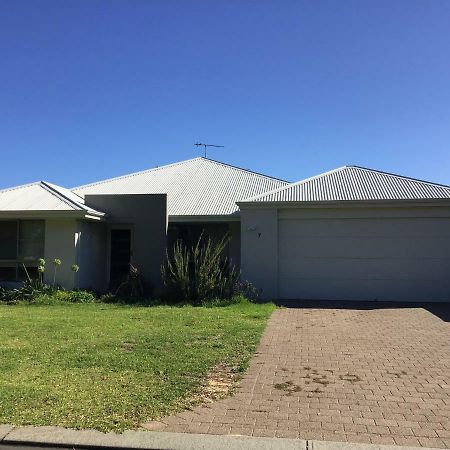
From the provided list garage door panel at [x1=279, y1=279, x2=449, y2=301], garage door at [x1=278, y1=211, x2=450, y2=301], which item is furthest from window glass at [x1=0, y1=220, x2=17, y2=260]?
garage door panel at [x1=279, y1=279, x2=449, y2=301]

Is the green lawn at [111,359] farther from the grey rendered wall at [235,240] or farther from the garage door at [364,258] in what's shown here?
the grey rendered wall at [235,240]

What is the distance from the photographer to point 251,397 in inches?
239

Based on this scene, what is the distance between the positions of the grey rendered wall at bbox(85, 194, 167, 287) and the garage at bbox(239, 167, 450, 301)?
2763 mm

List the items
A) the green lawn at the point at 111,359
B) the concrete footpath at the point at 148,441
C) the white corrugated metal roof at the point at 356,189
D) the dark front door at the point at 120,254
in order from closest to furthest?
1. the concrete footpath at the point at 148,441
2. the green lawn at the point at 111,359
3. the white corrugated metal roof at the point at 356,189
4. the dark front door at the point at 120,254

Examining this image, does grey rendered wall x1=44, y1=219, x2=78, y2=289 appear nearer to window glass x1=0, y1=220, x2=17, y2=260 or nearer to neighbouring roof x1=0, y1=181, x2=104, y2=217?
neighbouring roof x1=0, y1=181, x2=104, y2=217

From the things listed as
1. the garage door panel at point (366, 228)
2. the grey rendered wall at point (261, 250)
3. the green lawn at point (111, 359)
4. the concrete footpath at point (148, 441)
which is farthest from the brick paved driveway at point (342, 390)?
the garage door panel at point (366, 228)

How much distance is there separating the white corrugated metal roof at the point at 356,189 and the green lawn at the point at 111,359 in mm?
4828

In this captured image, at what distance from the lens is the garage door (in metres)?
15.7

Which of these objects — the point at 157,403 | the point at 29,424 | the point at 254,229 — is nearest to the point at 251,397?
the point at 157,403

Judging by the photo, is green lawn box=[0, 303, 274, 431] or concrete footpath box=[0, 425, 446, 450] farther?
green lawn box=[0, 303, 274, 431]

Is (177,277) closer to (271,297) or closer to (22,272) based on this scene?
(271,297)

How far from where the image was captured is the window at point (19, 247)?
16.5m

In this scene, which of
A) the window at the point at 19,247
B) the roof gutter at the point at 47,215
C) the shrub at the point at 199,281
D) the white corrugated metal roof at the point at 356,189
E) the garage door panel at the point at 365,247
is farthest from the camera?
the window at the point at 19,247

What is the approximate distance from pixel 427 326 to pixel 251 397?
6.36m
